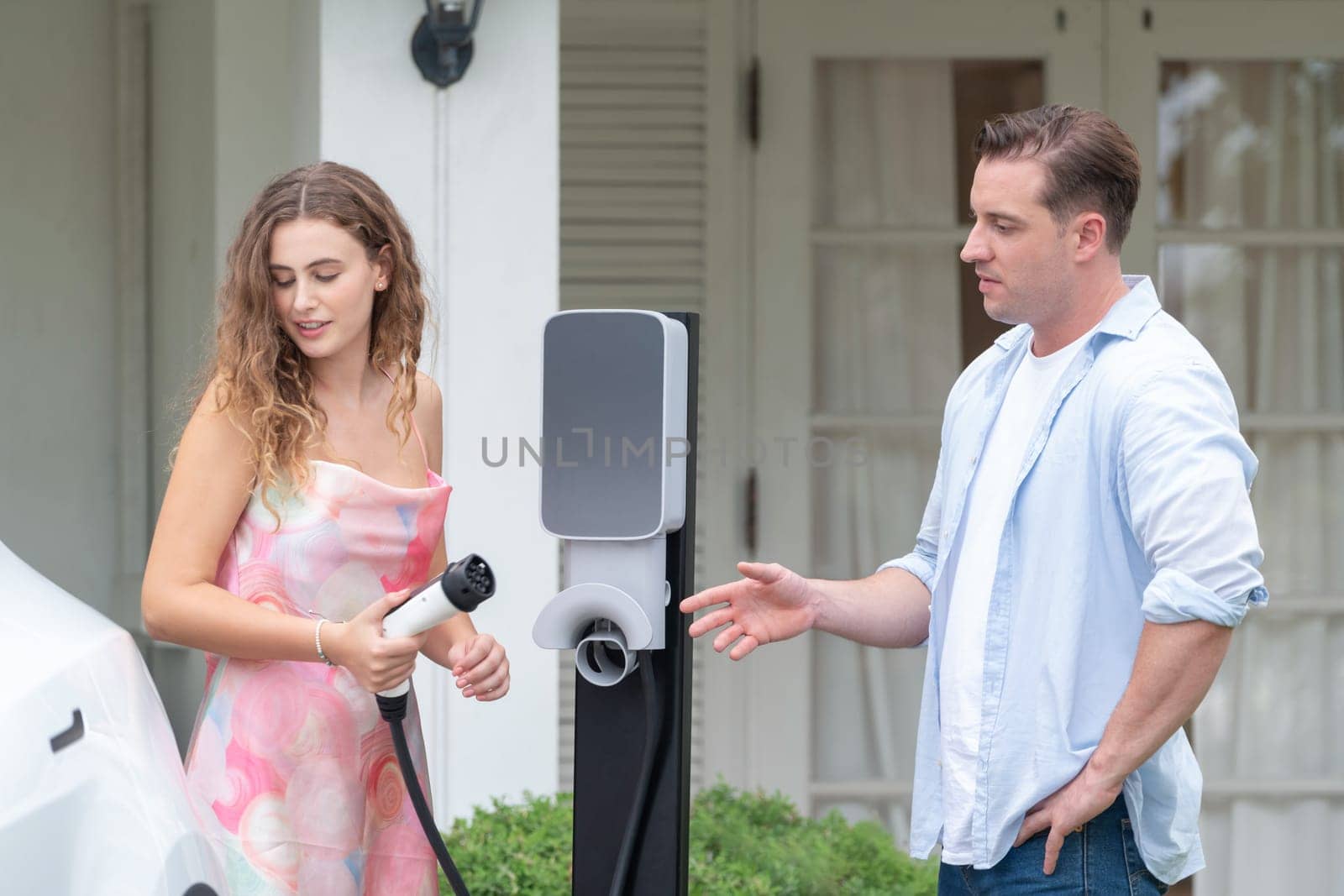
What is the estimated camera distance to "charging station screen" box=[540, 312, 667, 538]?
1569 millimetres

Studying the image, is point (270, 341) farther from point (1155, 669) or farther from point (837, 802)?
point (837, 802)

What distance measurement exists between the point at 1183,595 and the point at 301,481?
3.24 ft

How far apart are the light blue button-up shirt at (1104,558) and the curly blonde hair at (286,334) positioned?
79cm

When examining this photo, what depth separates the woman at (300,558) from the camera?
1584 millimetres

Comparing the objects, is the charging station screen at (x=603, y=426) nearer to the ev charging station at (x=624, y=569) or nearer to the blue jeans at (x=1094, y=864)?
the ev charging station at (x=624, y=569)

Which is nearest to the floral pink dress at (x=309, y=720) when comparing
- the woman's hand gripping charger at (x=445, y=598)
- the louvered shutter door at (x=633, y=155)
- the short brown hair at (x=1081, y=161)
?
the woman's hand gripping charger at (x=445, y=598)

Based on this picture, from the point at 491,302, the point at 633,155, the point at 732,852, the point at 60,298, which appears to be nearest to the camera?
the point at 491,302

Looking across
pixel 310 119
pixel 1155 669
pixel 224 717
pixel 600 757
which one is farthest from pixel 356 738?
pixel 310 119

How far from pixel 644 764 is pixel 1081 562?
561mm

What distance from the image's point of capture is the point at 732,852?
3045 millimetres

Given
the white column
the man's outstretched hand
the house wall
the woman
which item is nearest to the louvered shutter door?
the white column

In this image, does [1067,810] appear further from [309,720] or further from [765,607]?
[309,720]

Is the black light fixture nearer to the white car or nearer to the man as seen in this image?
the man

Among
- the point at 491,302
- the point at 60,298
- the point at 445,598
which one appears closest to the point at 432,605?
the point at 445,598
